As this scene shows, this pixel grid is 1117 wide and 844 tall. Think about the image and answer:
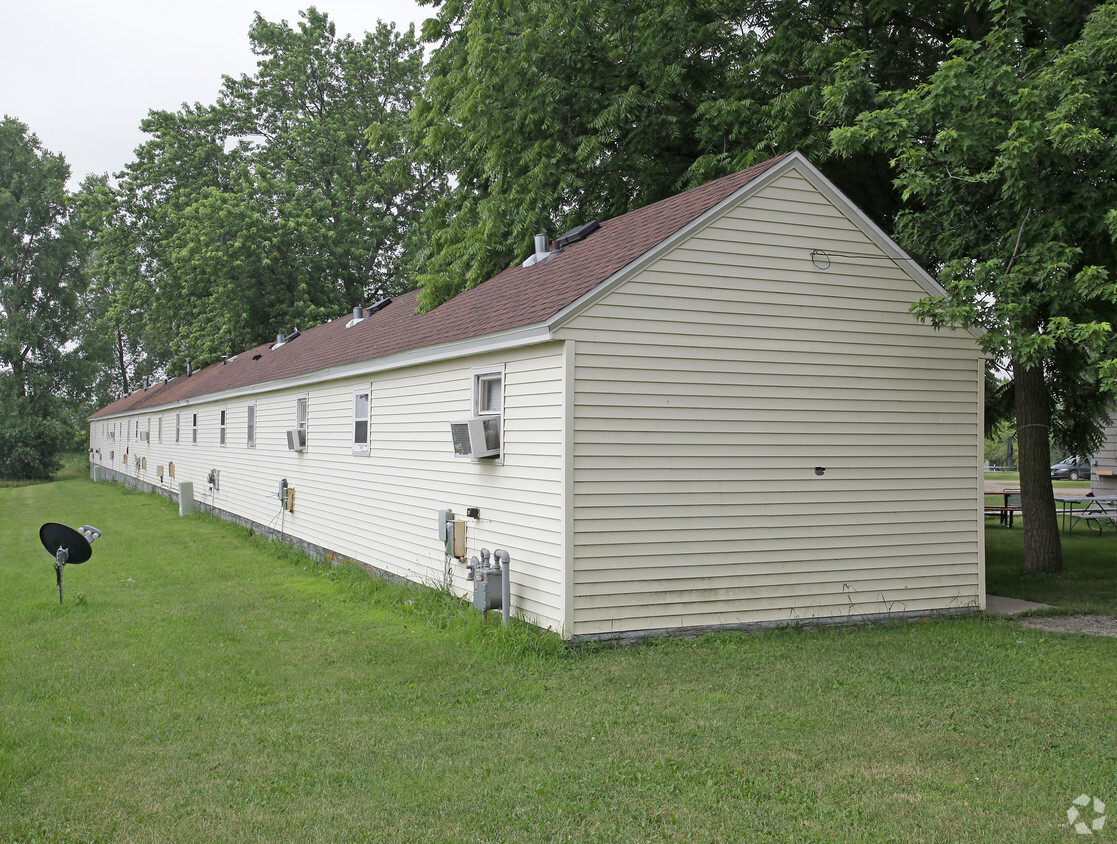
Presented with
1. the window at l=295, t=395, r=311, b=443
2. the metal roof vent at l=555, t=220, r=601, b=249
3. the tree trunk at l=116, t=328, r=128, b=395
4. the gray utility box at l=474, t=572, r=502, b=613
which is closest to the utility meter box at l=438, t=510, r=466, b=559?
the gray utility box at l=474, t=572, r=502, b=613

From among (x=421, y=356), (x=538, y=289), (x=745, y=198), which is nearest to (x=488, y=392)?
(x=538, y=289)

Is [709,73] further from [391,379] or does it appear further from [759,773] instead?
[759,773]

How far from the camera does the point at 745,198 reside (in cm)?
864

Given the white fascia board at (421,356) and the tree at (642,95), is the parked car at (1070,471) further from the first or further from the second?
the white fascia board at (421,356)

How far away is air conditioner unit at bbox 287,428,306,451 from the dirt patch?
452 inches

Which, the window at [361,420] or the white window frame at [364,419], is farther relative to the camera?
the window at [361,420]

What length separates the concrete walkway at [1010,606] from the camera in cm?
970

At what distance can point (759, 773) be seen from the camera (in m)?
4.90

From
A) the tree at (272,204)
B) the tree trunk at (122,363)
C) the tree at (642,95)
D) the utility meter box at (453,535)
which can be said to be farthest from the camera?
the tree trunk at (122,363)

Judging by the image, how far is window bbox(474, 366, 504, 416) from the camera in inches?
356

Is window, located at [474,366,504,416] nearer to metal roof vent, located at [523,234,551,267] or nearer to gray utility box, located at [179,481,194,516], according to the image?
metal roof vent, located at [523,234,551,267]

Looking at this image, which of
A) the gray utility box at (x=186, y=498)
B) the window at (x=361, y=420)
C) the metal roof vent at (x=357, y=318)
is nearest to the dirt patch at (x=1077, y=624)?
the window at (x=361, y=420)

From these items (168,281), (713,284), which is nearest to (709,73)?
(713,284)

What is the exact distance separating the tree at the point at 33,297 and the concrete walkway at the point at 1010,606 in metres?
45.8
